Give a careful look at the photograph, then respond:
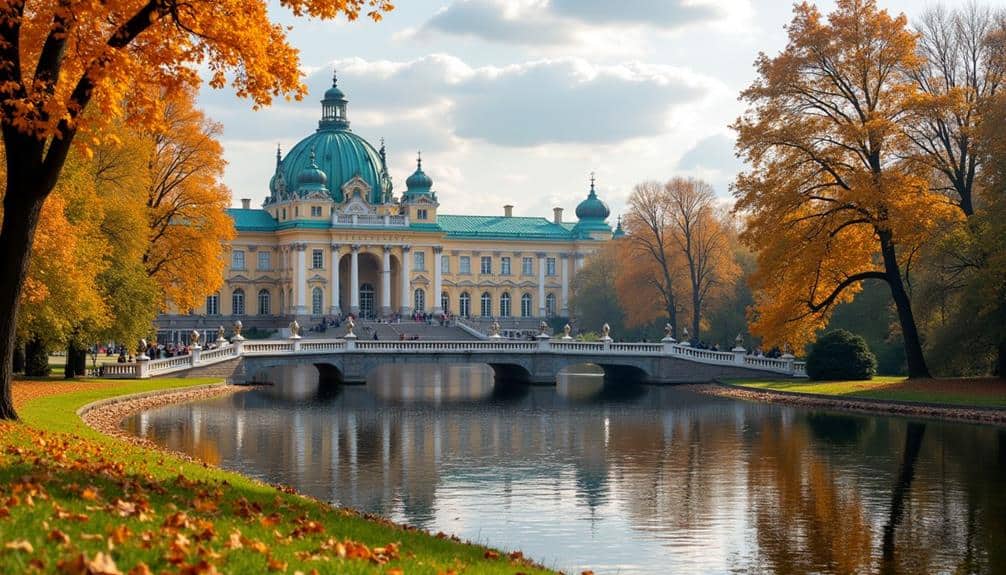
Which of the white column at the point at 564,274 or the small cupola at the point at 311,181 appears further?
the white column at the point at 564,274

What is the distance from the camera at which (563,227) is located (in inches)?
4646

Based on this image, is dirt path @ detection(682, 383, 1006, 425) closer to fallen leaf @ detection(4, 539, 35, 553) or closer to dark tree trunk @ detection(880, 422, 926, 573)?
dark tree trunk @ detection(880, 422, 926, 573)

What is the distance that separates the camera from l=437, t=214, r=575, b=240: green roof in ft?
369

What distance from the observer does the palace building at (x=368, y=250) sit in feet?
333

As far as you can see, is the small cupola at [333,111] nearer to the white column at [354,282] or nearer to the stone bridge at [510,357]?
the white column at [354,282]

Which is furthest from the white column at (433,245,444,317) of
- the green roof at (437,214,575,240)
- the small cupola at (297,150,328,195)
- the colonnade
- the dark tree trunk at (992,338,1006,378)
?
the dark tree trunk at (992,338,1006,378)

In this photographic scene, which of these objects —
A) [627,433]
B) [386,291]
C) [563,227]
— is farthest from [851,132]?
[563,227]

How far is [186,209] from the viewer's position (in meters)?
51.6

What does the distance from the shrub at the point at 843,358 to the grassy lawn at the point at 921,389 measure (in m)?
0.62

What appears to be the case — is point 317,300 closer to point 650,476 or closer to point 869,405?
point 869,405

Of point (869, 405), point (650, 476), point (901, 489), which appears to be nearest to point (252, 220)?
point (869, 405)

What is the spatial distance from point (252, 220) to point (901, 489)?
8593 cm

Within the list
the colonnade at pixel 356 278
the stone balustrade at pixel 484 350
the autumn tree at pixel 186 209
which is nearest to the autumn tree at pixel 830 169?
the stone balustrade at pixel 484 350

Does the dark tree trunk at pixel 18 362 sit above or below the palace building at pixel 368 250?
below
